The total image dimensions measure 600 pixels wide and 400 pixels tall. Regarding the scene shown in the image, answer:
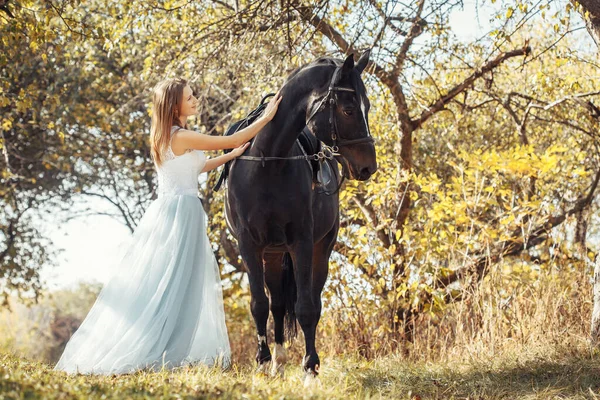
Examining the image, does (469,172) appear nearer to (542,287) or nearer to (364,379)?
(542,287)

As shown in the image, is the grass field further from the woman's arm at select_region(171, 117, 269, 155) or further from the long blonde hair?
the long blonde hair

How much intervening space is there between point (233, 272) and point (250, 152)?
7174 millimetres

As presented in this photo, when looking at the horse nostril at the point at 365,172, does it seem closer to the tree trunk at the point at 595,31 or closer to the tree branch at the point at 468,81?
the tree trunk at the point at 595,31

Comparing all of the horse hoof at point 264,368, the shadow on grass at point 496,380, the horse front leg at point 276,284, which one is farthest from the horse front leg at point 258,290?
the shadow on grass at point 496,380

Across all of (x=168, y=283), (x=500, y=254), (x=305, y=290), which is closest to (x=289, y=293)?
(x=305, y=290)

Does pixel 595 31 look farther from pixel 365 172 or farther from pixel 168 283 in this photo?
pixel 168 283

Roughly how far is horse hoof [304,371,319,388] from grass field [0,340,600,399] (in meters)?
0.04

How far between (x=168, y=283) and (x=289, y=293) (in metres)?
1.10

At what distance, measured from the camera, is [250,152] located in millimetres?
4883

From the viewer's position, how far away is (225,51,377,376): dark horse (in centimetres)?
436

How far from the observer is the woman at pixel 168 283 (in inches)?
186

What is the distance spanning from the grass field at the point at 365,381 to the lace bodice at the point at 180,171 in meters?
1.36

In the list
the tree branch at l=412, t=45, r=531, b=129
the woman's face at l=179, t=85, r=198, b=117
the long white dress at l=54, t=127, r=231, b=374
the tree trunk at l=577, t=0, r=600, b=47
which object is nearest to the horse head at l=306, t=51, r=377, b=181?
the woman's face at l=179, t=85, r=198, b=117

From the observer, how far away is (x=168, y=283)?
4965 millimetres
